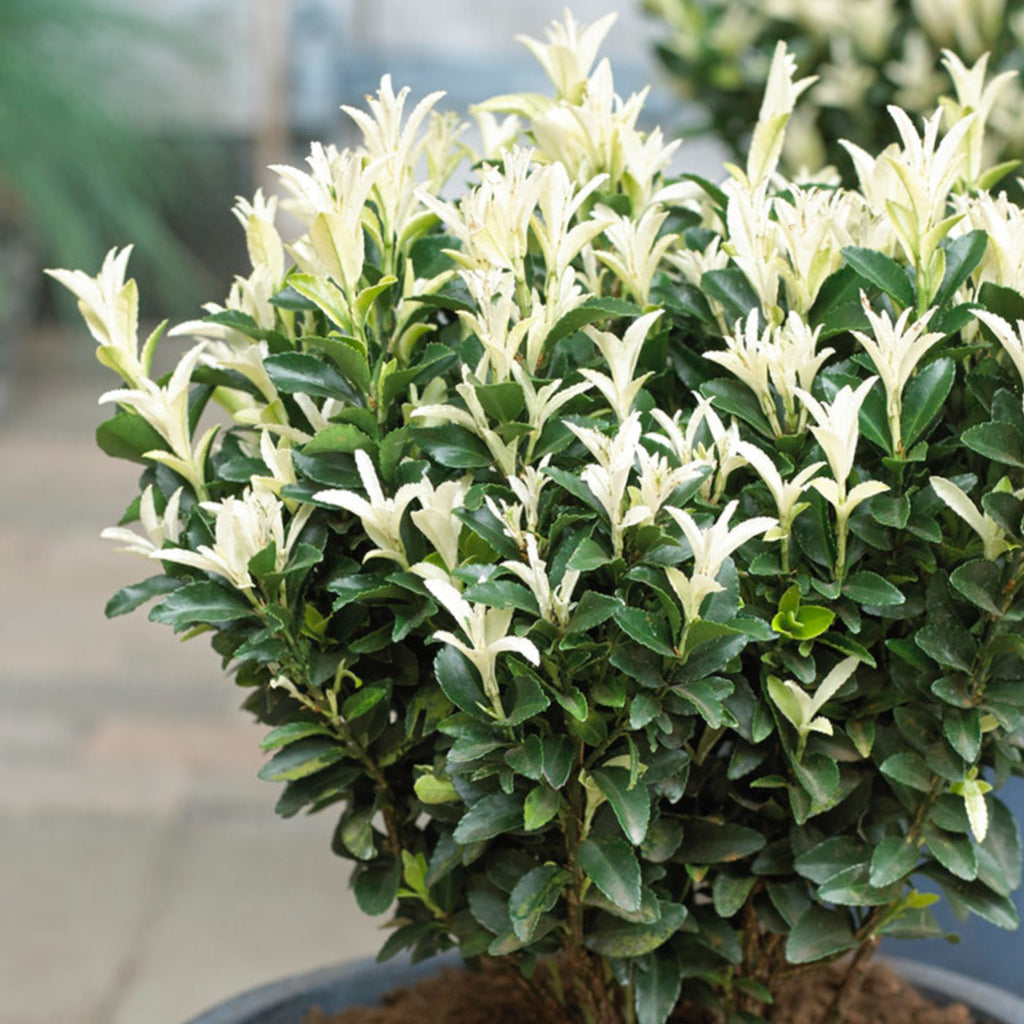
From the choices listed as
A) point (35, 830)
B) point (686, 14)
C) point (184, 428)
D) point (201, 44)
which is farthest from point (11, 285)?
point (184, 428)

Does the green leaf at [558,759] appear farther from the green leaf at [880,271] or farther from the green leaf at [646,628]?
the green leaf at [880,271]

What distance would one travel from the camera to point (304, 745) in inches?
35.6

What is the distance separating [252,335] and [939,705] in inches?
18.4

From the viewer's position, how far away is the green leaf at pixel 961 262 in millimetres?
848

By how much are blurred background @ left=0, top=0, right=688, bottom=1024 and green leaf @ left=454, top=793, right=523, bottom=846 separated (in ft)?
4.54

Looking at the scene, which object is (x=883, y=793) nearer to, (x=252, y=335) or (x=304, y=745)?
(x=304, y=745)

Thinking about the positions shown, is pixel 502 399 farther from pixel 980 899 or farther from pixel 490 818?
pixel 980 899

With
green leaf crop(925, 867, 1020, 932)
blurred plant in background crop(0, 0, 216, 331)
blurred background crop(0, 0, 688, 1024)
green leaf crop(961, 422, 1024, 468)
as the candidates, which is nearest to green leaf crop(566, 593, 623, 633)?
green leaf crop(961, 422, 1024, 468)

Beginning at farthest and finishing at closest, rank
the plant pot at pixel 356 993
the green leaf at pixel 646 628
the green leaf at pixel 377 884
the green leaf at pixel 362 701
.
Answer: the plant pot at pixel 356 993, the green leaf at pixel 377 884, the green leaf at pixel 362 701, the green leaf at pixel 646 628

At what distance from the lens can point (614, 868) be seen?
825mm

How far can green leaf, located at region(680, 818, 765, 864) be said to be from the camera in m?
0.88

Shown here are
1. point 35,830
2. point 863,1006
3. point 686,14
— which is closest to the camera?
point 863,1006

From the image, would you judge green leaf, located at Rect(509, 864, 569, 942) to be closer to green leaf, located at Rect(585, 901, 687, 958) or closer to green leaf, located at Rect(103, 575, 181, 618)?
green leaf, located at Rect(585, 901, 687, 958)

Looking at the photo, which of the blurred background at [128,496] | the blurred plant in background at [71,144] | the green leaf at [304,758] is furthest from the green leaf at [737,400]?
the blurred plant in background at [71,144]
